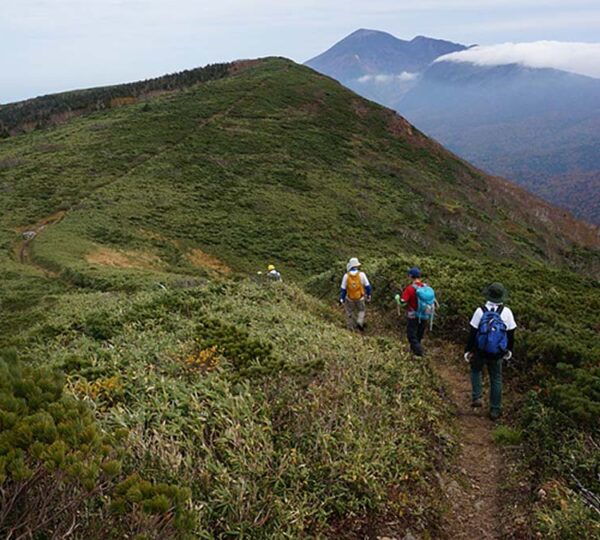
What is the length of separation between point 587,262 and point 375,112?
104 feet

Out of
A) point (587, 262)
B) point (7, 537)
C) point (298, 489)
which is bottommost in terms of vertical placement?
point (587, 262)

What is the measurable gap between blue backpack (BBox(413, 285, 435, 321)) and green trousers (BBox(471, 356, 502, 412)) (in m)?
1.70

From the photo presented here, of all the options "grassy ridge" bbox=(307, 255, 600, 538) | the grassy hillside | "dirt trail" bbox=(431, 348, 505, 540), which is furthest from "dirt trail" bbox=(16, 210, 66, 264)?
"dirt trail" bbox=(431, 348, 505, 540)

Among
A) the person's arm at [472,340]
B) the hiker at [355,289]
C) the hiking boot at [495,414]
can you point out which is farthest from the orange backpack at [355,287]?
the hiking boot at [495,414]

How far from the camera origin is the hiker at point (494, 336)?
7.64 m

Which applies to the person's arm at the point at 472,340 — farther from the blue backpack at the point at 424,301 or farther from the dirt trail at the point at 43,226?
the dirt trail at the point at 43,226

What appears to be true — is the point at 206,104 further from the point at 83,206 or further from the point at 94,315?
the point at 94,315

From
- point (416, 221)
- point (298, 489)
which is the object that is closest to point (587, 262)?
point (416, 221)

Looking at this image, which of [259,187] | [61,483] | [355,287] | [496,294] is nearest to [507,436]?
[496,294]

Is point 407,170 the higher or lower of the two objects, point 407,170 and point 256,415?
the lower

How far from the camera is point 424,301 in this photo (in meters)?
9.70

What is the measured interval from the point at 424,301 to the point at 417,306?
18cm

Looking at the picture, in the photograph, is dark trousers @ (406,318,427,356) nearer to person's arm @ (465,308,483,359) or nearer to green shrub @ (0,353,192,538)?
Answer: person's arm @ (465,308,483,359)

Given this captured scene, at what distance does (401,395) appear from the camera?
7414 mm
